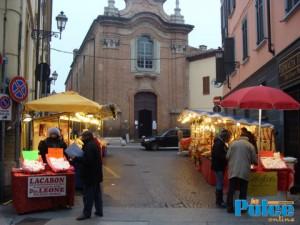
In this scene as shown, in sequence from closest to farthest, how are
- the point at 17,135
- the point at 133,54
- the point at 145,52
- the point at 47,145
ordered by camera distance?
the point at 47,145 → the point at 17,135 → the point at 133,54 → the point at 145,52

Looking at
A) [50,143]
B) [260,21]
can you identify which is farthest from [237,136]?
[50,143]

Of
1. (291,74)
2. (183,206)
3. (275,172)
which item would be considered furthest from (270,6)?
(183,206)

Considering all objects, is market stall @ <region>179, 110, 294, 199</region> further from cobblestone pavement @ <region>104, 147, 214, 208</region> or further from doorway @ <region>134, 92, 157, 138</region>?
doorway @ <region>134, 92, 157, 138</region>

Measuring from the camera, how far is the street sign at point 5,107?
10.0 meters

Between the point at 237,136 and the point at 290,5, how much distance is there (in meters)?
4.48

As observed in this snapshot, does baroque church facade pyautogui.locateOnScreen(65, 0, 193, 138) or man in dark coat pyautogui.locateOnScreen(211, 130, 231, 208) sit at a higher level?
baroque church facade pyautogui.locateOnScreen(65, 0, 193, 138)

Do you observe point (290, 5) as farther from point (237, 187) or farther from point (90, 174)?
point (90, 174)

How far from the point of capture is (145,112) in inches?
1570

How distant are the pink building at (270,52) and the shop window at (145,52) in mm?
18412

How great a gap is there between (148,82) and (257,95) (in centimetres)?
2976

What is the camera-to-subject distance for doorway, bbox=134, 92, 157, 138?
39.3m

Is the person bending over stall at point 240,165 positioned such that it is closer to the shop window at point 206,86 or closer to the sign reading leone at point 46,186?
the sign reading leone at point 46,186

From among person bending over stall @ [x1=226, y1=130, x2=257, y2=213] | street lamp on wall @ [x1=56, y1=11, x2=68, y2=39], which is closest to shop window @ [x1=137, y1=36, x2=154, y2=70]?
street lamp on wall @ [x1=56, y1=11, x2=68, y2=39]

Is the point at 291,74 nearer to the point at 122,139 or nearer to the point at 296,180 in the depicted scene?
the point at 296,180
